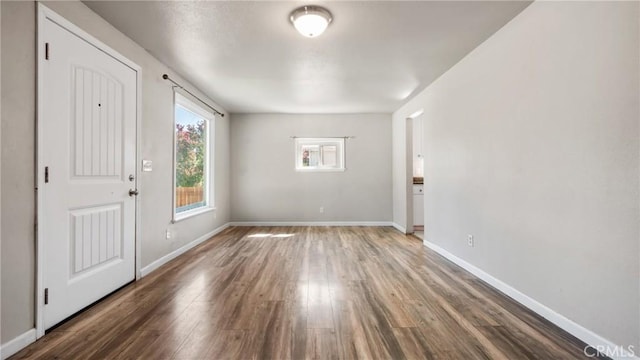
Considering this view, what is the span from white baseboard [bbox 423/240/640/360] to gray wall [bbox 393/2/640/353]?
41 mm

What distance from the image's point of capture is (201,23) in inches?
92.1

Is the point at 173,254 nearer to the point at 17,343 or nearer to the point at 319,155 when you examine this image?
the point at 17,343

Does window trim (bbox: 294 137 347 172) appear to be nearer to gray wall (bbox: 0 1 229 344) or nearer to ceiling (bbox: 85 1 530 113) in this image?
ceiling (bbox: 85 1 530 113)

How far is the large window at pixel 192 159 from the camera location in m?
3.75

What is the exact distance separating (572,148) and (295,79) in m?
2.99

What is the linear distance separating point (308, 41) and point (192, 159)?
273 cm

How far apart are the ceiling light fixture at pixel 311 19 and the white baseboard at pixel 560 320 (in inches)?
108

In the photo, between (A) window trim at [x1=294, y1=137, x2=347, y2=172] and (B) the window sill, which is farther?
(A) window trim at [x1=294, y1=137, x2=347, y2=172]

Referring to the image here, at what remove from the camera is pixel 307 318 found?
77.3 inches

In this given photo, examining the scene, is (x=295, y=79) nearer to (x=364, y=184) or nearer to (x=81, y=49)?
(x=81, y=49)

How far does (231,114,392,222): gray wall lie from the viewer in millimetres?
5762

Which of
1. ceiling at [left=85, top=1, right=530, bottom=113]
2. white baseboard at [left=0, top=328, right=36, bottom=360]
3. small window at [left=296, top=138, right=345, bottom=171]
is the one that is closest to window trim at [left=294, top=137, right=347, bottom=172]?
small window at [left=296, top=138, right=345, bottom=171]

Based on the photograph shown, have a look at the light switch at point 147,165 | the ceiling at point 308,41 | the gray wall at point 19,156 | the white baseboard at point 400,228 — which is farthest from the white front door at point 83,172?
the white baseboard at point 400,228

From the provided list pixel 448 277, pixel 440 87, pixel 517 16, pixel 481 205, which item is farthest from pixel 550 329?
pixel 440 87
